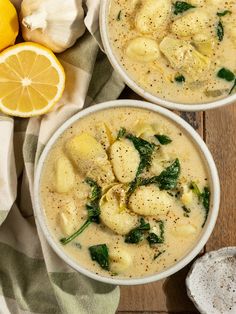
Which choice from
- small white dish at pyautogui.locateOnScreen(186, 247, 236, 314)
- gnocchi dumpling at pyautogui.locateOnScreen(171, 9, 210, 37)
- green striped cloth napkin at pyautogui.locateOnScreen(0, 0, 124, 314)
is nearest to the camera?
gnocchi dumpling at pyautogui.locateOnScreen(171, 9, 210, 37)

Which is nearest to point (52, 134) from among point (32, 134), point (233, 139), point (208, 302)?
point (32, 134)

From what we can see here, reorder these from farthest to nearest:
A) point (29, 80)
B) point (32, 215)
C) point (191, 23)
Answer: point (32, 215), point (29, 80), point (191, 23)

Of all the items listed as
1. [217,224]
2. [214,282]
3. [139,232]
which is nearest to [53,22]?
[139,232]

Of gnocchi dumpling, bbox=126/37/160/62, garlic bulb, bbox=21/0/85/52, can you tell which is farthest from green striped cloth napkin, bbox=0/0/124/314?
gnocchi dumpling, bbox=126/37/160/62

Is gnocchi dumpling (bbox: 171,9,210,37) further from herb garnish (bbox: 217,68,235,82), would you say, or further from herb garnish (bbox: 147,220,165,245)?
herb garnish (bbox: 147,220,165,245)

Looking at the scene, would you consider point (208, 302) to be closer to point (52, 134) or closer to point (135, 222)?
point (135, 222)

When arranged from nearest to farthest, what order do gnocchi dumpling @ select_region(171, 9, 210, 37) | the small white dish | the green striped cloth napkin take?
gnocchi dumpling @ select_region(171, 9, 210, 37) → the green striped cloth napkin → the small white dish

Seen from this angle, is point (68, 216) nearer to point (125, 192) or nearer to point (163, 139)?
point (125, 192)
